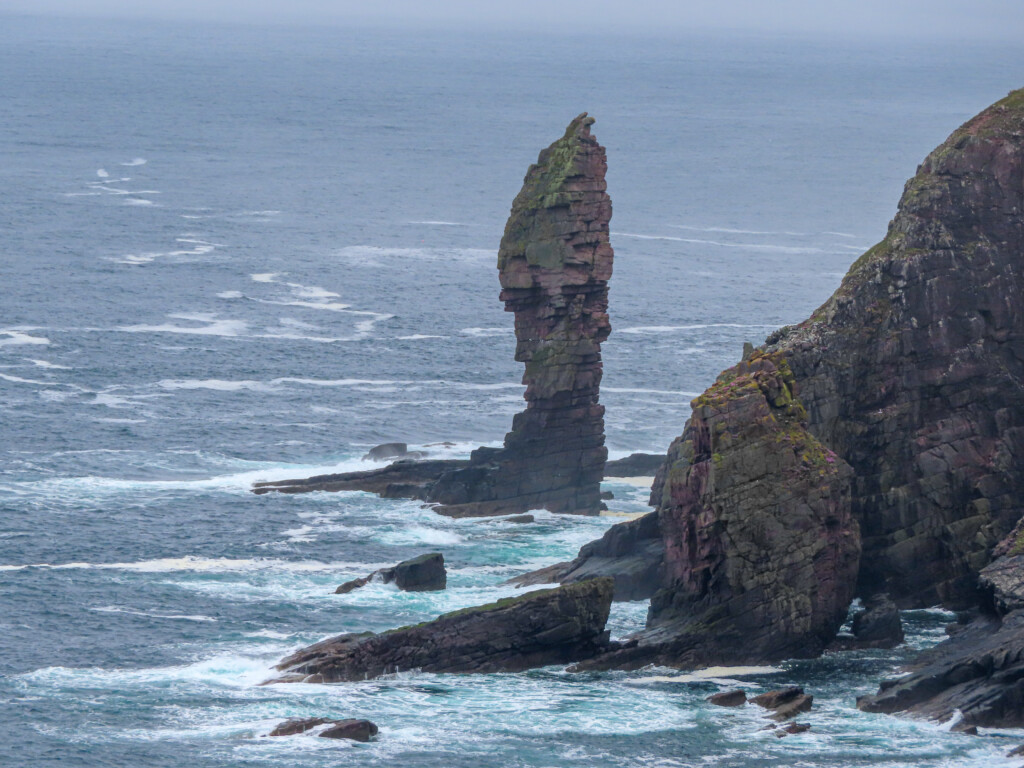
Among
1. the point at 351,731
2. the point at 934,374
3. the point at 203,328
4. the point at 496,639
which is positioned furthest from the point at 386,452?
the point at 351,731

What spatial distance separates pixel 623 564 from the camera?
9550 centimetres

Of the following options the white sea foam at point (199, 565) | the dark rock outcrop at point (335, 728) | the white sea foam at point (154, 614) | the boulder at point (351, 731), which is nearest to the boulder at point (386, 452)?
the white sea foam at point (199, 565)

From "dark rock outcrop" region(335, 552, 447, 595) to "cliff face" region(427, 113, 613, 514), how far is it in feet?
55.9

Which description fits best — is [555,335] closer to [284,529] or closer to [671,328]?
[284,529]

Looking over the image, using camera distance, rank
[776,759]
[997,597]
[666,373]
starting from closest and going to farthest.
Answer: [776,759], [997,597], [666,373]

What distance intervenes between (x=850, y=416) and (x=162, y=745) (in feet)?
122

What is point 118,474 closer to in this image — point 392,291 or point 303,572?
point 303,572

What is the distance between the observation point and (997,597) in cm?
8175

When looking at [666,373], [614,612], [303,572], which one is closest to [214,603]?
[303,572]

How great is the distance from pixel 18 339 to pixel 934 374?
9035cm

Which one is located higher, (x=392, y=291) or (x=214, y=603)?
(x=392, y=291)

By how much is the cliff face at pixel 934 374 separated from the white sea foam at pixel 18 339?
82731 millimetres

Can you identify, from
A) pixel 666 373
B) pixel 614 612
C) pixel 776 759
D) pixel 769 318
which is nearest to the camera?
pixel 776 759

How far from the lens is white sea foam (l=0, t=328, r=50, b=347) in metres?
158
